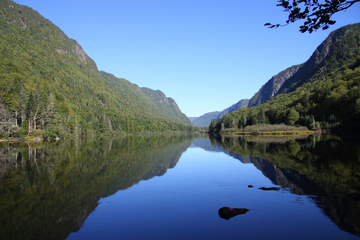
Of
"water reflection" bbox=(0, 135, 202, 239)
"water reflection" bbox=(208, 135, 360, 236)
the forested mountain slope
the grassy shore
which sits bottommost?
"water reflection" bbox=(208, 135, 360, 236)

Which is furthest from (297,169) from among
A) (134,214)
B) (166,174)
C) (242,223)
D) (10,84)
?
(10,84)


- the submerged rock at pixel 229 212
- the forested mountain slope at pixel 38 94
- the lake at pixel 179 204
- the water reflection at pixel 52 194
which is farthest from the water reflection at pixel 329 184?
the forested mountain slope at pixel 38 94

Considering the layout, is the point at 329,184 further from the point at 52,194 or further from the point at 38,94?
the point at 38,94

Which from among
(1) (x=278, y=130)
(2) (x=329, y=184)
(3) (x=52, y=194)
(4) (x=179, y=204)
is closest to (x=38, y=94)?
(3) (x=52, y=194)

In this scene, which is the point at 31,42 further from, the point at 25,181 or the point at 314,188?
the point at 314,188

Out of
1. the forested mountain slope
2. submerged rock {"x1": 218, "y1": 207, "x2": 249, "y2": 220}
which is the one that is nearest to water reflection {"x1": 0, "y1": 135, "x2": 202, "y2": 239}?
submerged rock {"x1": 218, "y1": 207, "x2": 249, "y2": 220}

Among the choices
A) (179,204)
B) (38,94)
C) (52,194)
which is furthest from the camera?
(38,94)

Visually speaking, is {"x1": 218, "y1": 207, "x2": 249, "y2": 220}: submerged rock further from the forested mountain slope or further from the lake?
the forested mountain slope

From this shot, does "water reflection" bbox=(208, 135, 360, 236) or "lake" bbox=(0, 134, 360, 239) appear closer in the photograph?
"lake" bbox=(0, 134, 360, 239)

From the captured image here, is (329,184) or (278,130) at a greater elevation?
(278,130)

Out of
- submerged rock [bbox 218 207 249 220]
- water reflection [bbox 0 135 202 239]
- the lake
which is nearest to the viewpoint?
the lake

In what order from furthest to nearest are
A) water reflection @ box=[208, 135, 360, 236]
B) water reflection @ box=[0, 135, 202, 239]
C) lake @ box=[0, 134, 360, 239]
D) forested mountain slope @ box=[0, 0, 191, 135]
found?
forested mountain slope @ box=[0, 0, 191, 135], water reflection @ box=[208, 135, 360, 236], water reflection @ box=[0, 135, 202, 239], lake @ box=[0, 134, 360, 239]

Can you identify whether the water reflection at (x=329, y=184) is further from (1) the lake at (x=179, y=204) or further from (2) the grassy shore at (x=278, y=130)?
(2) the grassy shore at (x=278, y=130)

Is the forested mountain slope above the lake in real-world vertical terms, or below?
above
